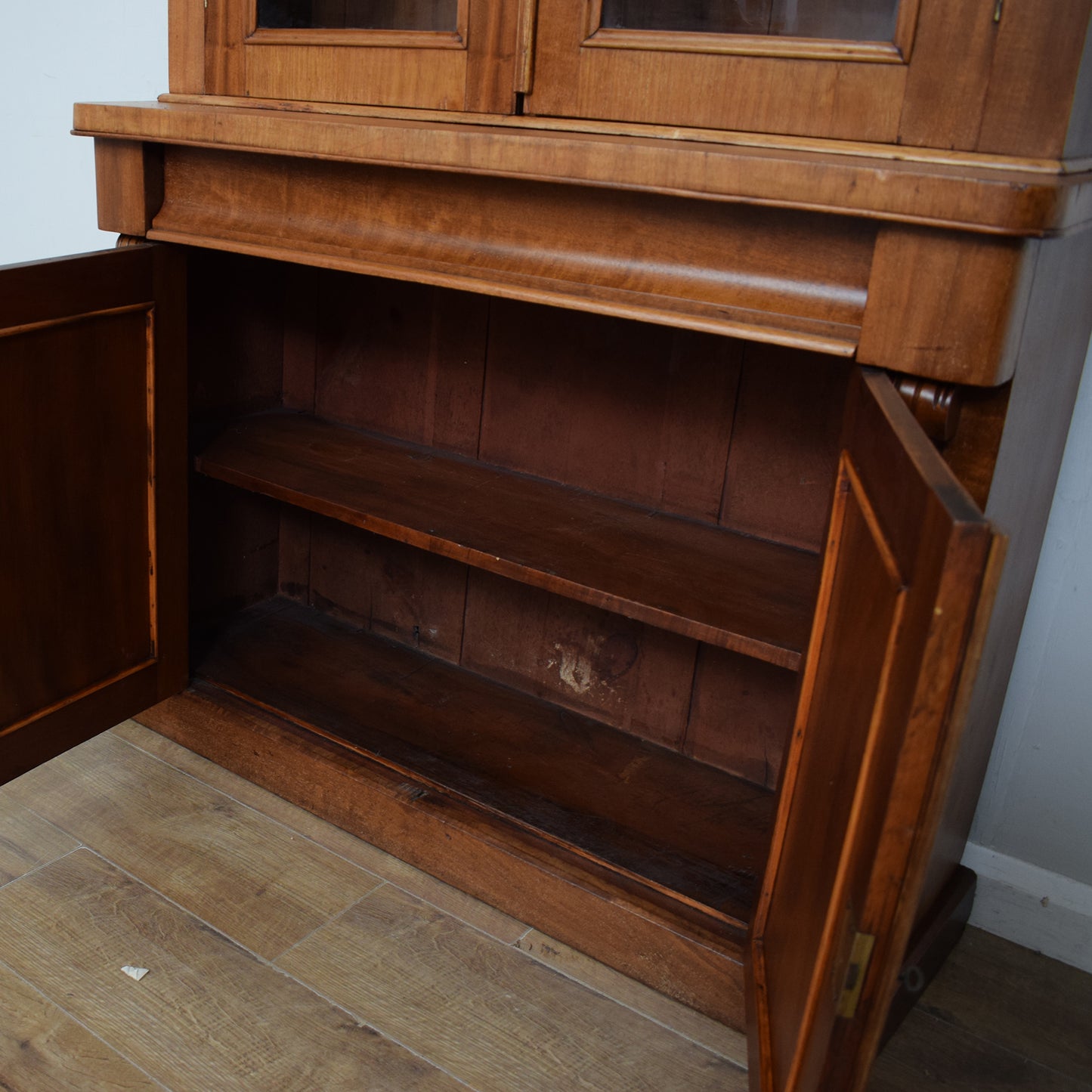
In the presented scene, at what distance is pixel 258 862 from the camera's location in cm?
160

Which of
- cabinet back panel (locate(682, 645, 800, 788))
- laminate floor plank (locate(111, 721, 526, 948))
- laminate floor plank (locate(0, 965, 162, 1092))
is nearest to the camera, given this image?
laminate floor plank (locate(0, 965, 162, 1092))

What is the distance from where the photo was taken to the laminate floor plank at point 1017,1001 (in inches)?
54.9

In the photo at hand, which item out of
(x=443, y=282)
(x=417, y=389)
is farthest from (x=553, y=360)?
(x=443, y=282)

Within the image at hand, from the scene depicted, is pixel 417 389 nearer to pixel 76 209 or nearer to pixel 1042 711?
pixel 76 209

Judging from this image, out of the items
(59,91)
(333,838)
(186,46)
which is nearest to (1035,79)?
(186,46)

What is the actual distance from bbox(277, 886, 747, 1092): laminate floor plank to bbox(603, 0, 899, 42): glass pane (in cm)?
116

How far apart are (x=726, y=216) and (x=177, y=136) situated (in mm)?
763

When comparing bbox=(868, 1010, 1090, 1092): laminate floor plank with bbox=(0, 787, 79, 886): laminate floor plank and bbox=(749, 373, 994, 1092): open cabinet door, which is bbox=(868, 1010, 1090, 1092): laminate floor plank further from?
bbox=(0, 787, 79, 886): laminate floor plank

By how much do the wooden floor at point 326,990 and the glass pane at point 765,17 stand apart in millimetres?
1153

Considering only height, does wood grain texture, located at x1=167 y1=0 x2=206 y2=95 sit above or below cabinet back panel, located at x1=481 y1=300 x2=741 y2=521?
above

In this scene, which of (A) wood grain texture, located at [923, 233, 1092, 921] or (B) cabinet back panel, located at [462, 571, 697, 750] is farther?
(B) cabinet back panel, located at [462, 571, 697, 750]

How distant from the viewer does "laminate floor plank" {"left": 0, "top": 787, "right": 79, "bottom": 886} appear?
1539mm

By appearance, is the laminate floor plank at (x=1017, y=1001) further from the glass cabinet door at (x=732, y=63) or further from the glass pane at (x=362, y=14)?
the glass pane at (x=362, y=14)

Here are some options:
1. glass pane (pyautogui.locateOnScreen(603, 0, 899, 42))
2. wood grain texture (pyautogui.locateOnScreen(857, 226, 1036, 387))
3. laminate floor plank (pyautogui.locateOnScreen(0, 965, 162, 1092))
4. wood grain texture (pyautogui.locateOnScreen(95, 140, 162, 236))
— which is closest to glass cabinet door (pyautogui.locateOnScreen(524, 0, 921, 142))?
glass pane (pyautogui.locateOnScreen(603, 0, 899, 42))
